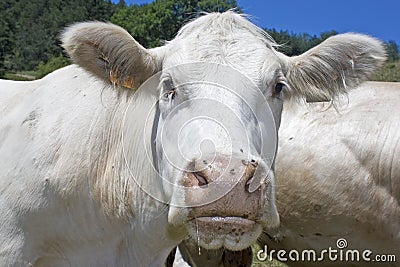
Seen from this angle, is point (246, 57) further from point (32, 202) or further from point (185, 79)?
point (32, 202)

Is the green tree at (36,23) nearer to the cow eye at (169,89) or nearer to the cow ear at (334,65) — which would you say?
the cow ear at (334,65)

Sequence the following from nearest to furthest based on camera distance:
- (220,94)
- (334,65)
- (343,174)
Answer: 1. (220,94)
2. (334,65)
3. (343,174)

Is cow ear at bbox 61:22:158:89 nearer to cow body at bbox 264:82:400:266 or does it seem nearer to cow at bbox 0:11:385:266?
cow at bbox 0:11:385:266

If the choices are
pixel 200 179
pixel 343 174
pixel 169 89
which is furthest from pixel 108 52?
pixel 343 174

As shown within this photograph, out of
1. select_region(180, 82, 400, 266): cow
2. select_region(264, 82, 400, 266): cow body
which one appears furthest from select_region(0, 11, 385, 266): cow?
select_region(264, 82, 400, 266): cow body

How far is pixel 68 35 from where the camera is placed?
326 cm

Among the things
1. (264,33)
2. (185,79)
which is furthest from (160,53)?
(264,33)

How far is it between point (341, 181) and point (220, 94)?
2695 mm

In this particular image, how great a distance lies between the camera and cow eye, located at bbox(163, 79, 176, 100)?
312cm

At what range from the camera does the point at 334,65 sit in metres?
3.65

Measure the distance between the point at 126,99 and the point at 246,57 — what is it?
0.98 meters

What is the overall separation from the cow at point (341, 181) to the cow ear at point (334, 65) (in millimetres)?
1135

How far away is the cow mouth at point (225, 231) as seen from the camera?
8.25ft

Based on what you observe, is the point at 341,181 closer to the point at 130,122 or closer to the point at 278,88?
the point at 278,88
